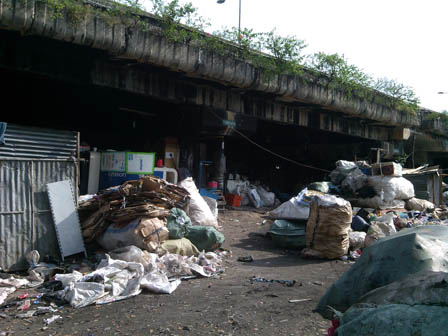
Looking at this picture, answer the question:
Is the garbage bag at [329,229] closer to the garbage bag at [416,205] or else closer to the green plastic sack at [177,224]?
the green plastic sack at [177,224]

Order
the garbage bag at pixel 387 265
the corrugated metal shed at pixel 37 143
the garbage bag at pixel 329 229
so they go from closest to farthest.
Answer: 1. the garbage bag at pixel 387 265
2. the corrugated metal shed at pixel 37 143
3. the garbage bag at pixel 329 229

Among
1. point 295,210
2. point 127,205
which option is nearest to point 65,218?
point 127,205

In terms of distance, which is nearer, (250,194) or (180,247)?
(180,247)

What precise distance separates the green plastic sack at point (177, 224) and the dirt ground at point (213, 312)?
1103 millimetres

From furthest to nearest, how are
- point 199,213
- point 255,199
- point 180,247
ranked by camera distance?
1. point 255,199
2. point 199,213
3. point 180,247

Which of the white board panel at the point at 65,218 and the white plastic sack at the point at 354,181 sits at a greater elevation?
the white plastic sack at the point at 354,181

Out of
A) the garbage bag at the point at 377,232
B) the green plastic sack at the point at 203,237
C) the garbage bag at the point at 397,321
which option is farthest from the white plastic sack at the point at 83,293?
the garbage bag at the point at 377,232

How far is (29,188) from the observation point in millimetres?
5711

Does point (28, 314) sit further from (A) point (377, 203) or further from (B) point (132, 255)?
(A) point (377, 203)

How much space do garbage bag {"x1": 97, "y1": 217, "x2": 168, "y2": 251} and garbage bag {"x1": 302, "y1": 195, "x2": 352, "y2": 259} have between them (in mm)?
2535

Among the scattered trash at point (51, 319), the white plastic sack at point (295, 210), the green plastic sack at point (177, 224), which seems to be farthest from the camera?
the white plastic sack at point (295, 210)

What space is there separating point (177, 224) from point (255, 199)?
6.82m

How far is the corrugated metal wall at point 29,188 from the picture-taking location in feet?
17.8

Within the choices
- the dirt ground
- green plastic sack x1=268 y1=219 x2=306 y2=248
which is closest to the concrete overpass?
green plastic sack x1=268 y1=219 x2=306 y2=248
